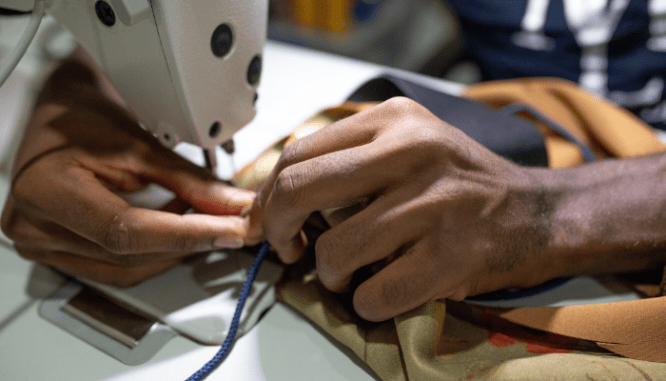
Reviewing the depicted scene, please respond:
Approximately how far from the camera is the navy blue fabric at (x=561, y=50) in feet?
2.98

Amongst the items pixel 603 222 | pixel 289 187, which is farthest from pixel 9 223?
pixel 603 222

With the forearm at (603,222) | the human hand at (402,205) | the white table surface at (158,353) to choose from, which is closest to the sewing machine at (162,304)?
the white table surface at (158,353)

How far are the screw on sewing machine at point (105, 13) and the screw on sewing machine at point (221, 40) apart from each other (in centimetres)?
10

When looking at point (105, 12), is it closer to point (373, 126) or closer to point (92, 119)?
point (92, 119)

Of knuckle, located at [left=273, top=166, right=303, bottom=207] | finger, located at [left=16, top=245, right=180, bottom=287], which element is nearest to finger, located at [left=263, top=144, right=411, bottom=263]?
knuckle, located at [left=273, top=166, right=303, bottom=207]

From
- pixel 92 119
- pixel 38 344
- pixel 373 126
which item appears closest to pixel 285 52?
pixel 92 119

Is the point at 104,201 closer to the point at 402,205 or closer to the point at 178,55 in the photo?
the point at 178,55

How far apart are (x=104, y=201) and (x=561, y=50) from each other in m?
1.03

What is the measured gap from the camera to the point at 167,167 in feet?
1.76

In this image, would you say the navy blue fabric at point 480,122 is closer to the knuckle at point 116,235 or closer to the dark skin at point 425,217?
the dark skin at point 425,217

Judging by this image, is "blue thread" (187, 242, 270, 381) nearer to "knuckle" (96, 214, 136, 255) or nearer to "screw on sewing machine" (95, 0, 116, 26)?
"knuckle" (96, 214, 136, 255)

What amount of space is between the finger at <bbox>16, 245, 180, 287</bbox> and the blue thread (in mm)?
118

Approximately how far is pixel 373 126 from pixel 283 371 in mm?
278

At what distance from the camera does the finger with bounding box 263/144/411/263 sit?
0.39 m
